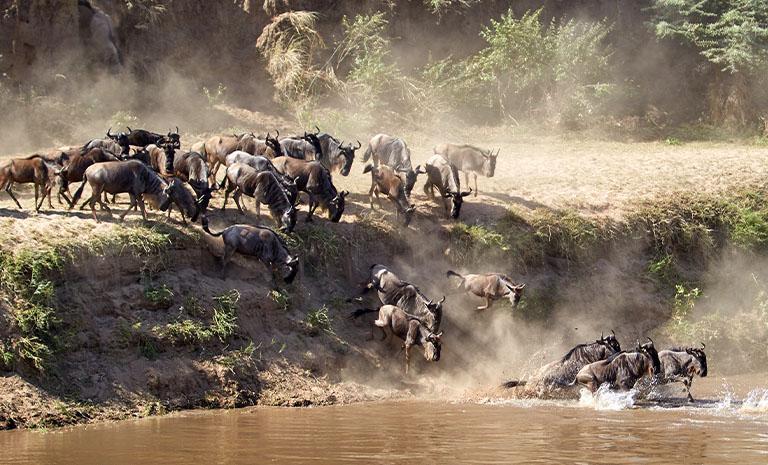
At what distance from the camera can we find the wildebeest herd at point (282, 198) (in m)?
14.5

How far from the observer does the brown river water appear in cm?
1031

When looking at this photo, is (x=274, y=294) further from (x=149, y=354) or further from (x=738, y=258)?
(x=738, y=258)

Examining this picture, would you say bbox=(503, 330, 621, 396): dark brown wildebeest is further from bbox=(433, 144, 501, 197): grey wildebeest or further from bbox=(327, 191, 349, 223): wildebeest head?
bbox=(433, 144, 501, 197): grey wildebeest

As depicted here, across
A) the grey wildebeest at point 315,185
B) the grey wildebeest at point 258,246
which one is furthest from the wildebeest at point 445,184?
the grey wildebeest at point 258,246

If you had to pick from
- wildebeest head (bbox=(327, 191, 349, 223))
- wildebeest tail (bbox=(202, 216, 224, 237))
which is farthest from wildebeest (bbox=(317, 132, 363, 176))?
wildebeest tail (bbox=(202, 216, 224, 237))

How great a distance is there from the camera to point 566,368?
14.6 metres

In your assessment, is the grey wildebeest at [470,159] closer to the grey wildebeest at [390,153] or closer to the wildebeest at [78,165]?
the grey wildebeest at [390,153]

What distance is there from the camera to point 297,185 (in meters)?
16.7

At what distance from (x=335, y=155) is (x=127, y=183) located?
17.5 ft

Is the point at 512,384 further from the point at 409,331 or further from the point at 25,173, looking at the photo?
the point at 25,173

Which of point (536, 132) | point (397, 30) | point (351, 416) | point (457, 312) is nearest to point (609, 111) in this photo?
point (536, 132)

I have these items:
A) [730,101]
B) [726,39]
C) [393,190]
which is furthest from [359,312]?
[726,39]

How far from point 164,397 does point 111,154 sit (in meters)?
4.42

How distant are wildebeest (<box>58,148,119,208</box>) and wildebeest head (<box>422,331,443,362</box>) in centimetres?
514
